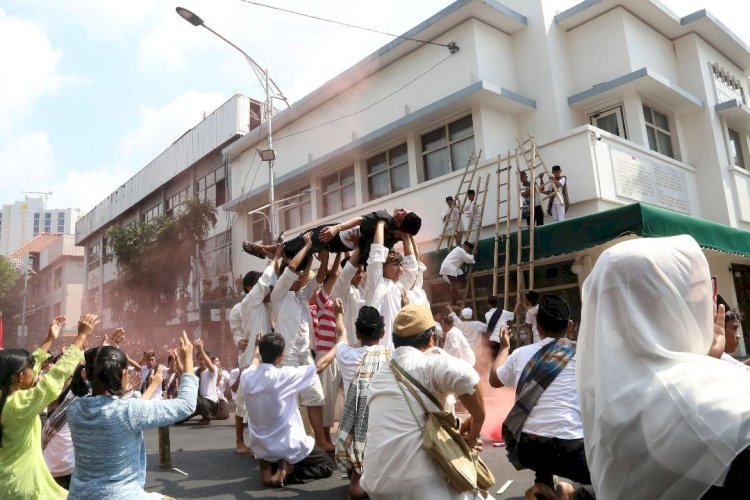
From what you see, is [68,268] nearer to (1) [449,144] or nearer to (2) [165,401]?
(1) [449,144]

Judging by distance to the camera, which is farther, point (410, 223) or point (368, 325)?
point (410, 223)

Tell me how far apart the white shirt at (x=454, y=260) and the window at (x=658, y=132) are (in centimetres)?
621

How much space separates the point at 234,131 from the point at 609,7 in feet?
49.1

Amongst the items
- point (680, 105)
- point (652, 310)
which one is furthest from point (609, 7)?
point (652, 310)

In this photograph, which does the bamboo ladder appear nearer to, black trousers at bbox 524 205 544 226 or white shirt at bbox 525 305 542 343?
black trousers at bbox 524 205 544 226

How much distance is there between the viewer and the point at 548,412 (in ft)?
10.2

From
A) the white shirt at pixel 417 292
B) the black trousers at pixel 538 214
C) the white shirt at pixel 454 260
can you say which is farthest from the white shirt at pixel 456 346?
the black trousers at pixel 538 214

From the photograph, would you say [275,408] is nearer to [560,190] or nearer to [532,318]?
[532,318]

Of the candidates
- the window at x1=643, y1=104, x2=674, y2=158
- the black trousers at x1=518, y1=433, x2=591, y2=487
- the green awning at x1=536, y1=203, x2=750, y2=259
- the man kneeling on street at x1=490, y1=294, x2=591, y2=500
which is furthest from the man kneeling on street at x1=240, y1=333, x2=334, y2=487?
the window at x1=643, y1=104, x2=674, y2=158

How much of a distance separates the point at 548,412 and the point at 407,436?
36.6 inches

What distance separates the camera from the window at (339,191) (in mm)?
16047

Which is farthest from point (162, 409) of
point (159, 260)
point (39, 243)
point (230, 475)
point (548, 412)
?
point (39, 243)

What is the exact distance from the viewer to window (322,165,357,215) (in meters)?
16.0

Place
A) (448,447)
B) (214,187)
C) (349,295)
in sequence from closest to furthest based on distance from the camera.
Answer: (448,447)
(349,295)
(214,187)
